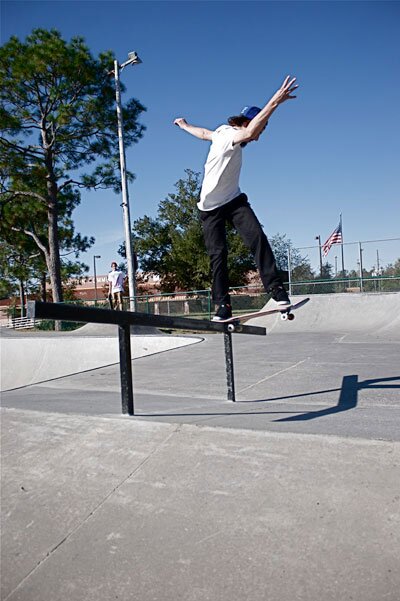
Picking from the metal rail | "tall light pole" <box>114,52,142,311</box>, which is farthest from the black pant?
"tall light pole" <box>114,52,142,311</box>

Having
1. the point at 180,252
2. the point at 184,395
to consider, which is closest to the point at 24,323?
the point at 180,252

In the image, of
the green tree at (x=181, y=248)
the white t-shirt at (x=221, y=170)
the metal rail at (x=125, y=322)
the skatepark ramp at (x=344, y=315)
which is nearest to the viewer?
the metal rail at (x=125, y=322)

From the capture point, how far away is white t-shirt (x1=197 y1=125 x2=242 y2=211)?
3738 mm

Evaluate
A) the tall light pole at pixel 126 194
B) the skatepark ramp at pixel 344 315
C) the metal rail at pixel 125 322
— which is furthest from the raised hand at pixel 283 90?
the tall light pole at pixel 126 194

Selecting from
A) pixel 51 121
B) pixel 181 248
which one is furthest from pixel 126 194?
pixel 181 248

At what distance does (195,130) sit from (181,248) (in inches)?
1090

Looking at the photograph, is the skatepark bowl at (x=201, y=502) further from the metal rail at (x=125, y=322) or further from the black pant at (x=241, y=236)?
the black pant at (x=241, y=236)

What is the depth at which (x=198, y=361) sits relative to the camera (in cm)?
714

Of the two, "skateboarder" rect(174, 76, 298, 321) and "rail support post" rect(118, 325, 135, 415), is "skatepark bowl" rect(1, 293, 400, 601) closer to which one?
"rail support post" rect(118, 325, 135, 415)

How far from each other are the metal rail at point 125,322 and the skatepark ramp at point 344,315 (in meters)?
9.62

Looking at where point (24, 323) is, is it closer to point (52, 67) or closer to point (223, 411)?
point (52, 67)

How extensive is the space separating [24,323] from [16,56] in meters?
13.7

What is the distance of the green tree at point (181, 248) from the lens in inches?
1202

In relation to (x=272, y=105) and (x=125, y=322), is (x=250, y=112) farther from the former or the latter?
(x=125, y=322)
